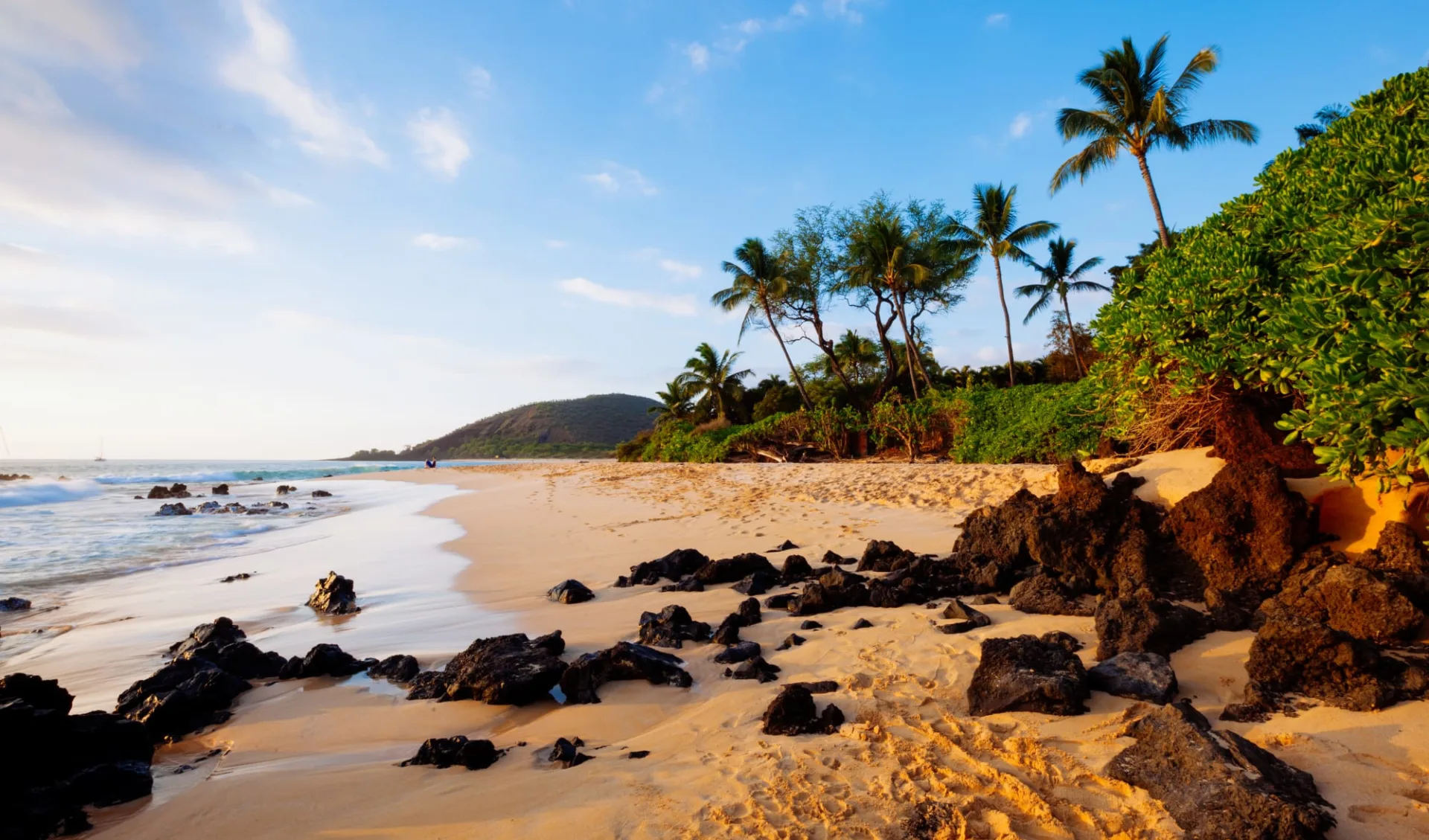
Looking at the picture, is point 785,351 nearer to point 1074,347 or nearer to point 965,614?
point 1074,347

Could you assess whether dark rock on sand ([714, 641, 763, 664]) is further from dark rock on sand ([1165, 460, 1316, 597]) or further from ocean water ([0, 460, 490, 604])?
ocean water ([0, 460, 490, 604])

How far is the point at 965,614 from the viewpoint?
4508 millimetres

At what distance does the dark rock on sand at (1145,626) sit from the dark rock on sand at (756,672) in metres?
1.85

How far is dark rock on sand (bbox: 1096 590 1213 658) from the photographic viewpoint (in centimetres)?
360

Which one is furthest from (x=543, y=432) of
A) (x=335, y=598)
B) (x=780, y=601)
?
(x=780, y=601)

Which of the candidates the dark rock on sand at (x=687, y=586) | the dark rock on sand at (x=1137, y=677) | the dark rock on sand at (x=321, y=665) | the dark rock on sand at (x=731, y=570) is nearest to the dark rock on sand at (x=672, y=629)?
the dark rock on sand at (x=687, y=586)

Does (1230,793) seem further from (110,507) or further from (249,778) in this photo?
(110,507)

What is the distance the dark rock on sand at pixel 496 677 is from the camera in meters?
3.79

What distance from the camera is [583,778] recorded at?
9.39 ft

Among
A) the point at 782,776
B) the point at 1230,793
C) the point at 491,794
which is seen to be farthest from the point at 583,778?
the point at 1230,793

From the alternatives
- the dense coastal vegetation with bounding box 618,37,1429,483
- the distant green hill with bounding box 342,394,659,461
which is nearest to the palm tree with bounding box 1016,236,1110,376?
the dense coastal vegetation with bounding box 618,37,1429,483

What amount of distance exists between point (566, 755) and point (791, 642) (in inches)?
72.3

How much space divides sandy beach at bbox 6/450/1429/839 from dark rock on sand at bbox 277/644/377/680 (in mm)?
91

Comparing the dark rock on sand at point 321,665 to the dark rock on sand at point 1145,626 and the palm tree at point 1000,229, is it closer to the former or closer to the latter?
the dark rock on sand at point 1145,626
